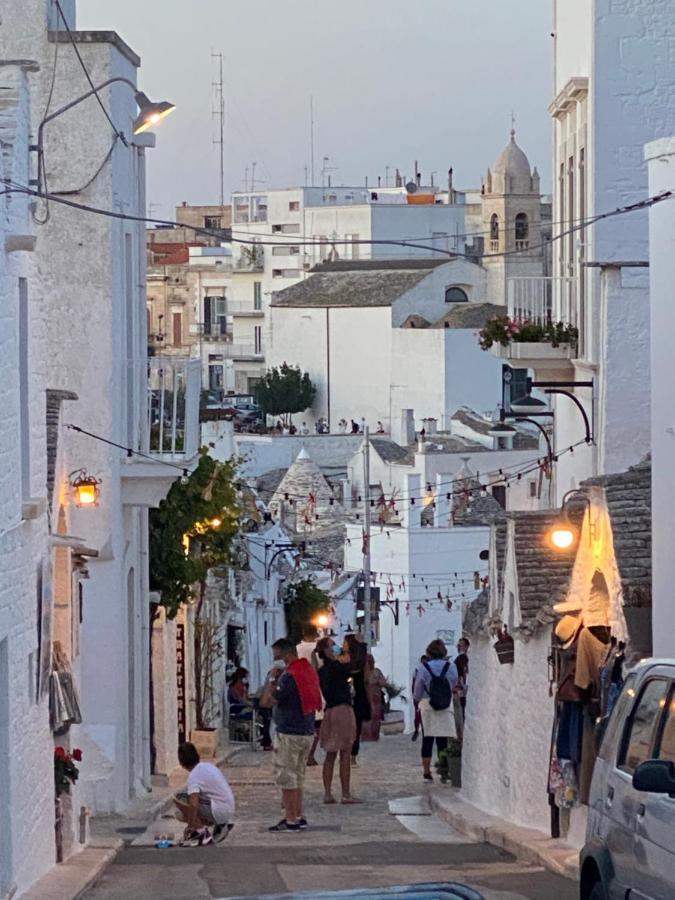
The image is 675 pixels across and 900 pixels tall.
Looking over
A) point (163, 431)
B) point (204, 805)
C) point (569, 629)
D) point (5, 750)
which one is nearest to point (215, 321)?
point (163, 431)

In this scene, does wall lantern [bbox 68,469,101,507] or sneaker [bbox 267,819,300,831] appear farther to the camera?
wall lantern [bbox 68,469,101,507]

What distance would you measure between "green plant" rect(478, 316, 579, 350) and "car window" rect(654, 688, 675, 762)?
602 inches

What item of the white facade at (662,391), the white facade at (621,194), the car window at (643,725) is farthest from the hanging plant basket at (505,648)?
the car window at (643,725)

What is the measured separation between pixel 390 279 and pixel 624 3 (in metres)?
98.1

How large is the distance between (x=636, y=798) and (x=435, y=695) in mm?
14262

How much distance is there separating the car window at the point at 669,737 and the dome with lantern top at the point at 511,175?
5056 inches

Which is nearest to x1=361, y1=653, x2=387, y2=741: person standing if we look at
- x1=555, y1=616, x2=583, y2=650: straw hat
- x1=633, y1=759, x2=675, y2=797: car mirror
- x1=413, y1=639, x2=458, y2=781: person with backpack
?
x1=413, y1=639, x2=458, y2=781: person with backpack

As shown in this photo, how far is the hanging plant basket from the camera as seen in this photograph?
2036cm

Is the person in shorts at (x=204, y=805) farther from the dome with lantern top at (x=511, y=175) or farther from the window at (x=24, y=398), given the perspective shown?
the dome with lantern top at (x=511, y=175)

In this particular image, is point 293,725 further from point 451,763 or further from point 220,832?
point 451,763

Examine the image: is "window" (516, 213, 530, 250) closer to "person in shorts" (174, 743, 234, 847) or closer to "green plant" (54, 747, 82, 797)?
"person in shorts" (174, 743, 234, 847)

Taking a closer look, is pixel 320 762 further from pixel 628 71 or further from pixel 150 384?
pixel 628 71

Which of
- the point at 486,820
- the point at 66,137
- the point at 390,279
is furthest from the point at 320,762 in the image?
the point at 390,279

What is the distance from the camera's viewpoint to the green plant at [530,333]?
24719 mm
